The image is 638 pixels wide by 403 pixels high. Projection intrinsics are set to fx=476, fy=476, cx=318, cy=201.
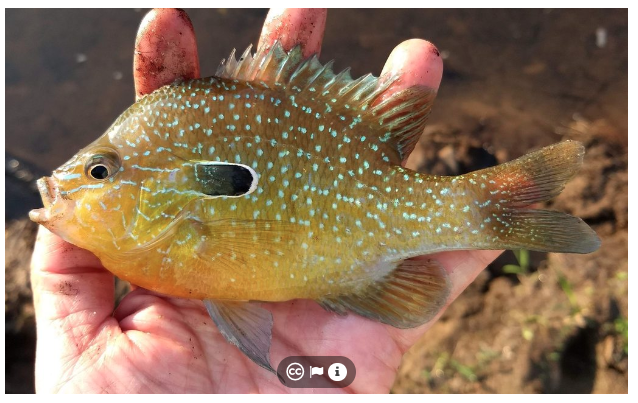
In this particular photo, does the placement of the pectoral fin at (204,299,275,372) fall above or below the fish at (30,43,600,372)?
below

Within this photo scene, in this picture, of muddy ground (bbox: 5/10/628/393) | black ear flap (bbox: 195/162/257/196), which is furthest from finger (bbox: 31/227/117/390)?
muddy ground (bbox: 5/10/628/393)

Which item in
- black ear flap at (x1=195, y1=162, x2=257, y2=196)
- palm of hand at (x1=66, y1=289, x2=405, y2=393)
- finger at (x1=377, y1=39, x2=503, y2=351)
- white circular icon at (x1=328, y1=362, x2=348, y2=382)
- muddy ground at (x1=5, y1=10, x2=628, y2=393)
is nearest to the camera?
black ear flap at (x1=195, y1=162, x2=257, y2=196)

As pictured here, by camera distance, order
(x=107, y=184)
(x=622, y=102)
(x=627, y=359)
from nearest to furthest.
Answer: (x=107, y=184) < (x=627, y=359) < (x=622, y=102)

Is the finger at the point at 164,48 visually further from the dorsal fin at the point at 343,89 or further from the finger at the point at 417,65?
the finger at the point at 417,65

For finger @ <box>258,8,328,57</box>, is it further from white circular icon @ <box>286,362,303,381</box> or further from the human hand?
white circular icon @ <box>286,362,303,381</box>

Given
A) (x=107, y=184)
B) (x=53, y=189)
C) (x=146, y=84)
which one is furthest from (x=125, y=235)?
(x=146, y=84)

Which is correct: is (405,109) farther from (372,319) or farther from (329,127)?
(372,319)
